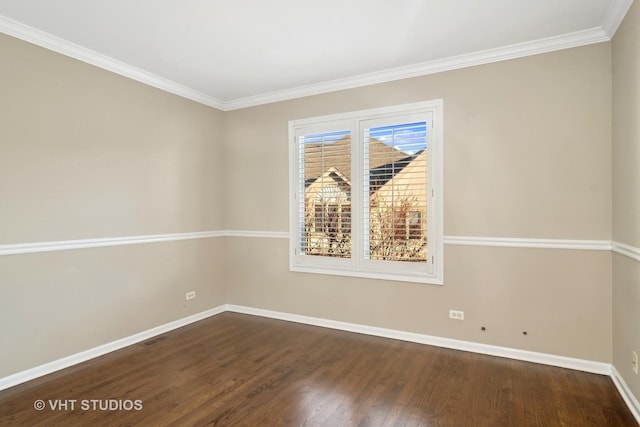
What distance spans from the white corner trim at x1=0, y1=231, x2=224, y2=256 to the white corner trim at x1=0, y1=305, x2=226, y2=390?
929mm

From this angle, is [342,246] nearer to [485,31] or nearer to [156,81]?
[485,31]

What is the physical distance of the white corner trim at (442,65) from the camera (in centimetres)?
288

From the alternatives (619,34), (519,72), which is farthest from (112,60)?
(619,34)

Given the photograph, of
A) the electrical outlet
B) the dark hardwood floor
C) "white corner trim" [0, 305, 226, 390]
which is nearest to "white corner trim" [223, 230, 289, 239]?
"white corner trim" [0, 305, 226, 390]

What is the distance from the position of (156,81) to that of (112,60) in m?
0.50

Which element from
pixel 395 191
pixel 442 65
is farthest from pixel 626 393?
pixel 442 65

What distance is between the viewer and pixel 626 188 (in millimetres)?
2482

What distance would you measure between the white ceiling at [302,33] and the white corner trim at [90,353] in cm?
261

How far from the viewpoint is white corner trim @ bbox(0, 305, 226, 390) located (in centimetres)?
269

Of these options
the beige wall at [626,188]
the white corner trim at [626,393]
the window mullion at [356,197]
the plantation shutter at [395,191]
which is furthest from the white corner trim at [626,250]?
the window mullion at [356,197]

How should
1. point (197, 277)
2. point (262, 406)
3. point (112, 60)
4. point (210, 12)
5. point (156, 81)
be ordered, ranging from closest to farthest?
point (262, 406) → point (210, 12) → point (112, 60) → point (156, 81) → point (197, 277)

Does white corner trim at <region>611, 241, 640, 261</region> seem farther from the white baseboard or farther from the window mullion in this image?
the window mullion

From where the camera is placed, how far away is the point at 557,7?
98.3 inches

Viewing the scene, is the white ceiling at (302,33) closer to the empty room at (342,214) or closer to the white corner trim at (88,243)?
the empty room at (342,214)
